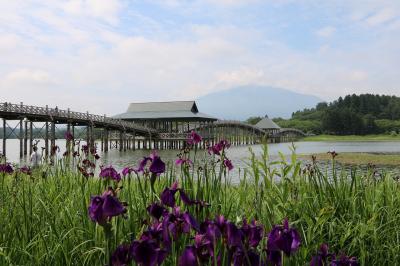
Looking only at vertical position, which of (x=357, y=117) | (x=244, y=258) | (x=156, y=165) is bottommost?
(x=244, y=258)

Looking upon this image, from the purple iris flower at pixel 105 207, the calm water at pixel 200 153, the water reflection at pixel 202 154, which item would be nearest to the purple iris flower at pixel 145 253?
the purple iris flower at pixel 105 207

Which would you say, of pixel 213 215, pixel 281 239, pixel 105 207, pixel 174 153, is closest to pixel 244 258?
pixel 281 239

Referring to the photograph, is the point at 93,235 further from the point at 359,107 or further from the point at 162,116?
the point at 359,107

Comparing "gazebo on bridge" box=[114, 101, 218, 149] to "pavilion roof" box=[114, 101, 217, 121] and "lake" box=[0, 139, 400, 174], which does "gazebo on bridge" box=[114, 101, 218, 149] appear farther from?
"lake" box=[0, 139, 400, 174]

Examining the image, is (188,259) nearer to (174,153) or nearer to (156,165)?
(156,165)

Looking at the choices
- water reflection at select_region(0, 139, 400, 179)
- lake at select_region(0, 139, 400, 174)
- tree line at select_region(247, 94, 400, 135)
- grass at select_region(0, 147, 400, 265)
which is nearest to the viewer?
grass at select_region(0, 147, 400, 265)

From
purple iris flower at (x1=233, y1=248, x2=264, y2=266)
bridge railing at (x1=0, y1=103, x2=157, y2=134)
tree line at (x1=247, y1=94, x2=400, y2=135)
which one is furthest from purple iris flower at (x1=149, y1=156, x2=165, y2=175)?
tree line at (x1=247, y1=94, x2=400, y2=135)

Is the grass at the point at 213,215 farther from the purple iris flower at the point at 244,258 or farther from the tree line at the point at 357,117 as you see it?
the tree line at the point at 357,117

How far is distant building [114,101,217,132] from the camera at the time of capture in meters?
55.4

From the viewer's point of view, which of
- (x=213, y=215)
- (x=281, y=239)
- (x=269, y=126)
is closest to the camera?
(x=281, y=239)

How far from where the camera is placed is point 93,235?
3340 millimetres

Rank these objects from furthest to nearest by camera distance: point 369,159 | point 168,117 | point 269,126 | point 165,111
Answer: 1. point 269,126
2. point 165,111
3. point 168,117
4. point 369,159

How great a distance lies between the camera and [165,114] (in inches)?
2259

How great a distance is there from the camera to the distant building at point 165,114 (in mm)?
55400
